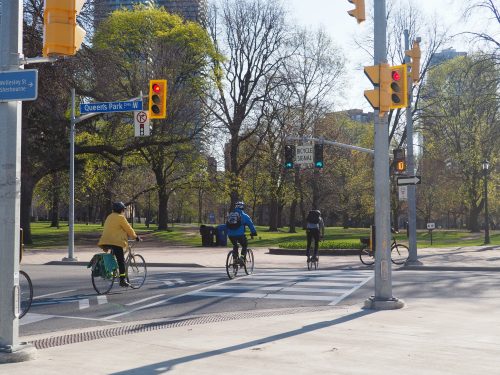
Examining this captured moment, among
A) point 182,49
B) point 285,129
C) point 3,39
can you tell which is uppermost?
point 182,49

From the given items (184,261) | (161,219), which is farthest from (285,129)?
(184,261)

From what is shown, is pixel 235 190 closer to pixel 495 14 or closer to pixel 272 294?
pixel 495 14

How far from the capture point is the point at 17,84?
6.89 meters

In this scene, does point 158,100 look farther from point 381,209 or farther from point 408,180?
point 381,209

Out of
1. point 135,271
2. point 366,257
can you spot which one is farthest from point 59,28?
point 366,257

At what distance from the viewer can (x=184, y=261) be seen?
2342 cm

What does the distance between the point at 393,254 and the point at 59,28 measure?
18779 millimetres

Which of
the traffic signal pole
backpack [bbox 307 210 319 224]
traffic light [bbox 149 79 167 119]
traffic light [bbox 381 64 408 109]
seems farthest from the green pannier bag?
traffic light [bbox 149 79 167 119]

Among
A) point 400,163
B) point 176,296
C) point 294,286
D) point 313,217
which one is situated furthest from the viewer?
point 313,217

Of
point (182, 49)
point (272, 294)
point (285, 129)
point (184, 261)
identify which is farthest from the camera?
point (285, 129)

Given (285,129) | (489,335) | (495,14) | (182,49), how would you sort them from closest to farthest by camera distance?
1. (489,335)
2. (495,14)
3. (182,49)
4. (285,129)

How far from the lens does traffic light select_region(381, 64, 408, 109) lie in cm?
1097

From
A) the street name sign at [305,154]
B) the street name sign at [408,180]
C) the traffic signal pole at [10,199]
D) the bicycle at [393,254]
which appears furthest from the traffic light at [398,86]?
the street name sign at [305,154]

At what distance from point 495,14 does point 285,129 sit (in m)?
23.4
